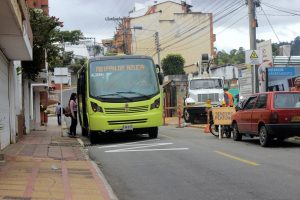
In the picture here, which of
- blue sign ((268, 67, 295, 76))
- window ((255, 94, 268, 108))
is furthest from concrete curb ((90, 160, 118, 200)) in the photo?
blue sign ((268, 67, 295, 76))

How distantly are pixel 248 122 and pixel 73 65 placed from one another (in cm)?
7868

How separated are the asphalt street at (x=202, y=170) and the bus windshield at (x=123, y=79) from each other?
1.98 m

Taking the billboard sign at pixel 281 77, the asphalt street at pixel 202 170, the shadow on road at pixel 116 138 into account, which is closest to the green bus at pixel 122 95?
the shadow on road at pixel 116 138

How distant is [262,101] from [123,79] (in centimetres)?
517

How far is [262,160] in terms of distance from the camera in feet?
38.8

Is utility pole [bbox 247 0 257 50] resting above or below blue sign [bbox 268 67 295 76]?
above

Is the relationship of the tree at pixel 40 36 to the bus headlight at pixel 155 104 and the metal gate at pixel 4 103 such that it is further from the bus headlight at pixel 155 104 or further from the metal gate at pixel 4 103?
the bus headlight at pixel 155 104

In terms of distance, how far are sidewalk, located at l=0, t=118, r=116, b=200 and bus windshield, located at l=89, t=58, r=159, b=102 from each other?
3865 millimetres

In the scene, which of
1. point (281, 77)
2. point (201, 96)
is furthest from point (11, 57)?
point (201, 96)

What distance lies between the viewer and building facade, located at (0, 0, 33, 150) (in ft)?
40.7

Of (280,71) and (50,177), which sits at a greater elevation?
(280,71)

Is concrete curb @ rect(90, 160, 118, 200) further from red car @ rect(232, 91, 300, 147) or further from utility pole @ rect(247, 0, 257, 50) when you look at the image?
utility pole @ rect(247, 0, 257, 50)

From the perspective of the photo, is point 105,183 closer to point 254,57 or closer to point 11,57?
point 11,57

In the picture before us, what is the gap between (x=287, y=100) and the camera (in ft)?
47.7
